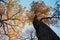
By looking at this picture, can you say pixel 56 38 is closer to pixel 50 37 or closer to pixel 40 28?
A: pixel 50 37

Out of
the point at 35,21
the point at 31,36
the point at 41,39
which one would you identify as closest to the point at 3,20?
the point at 35,21

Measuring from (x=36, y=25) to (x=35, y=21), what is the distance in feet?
0.90

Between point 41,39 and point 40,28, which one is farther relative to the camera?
point 40,28

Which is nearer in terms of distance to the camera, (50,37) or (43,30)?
(50,37)

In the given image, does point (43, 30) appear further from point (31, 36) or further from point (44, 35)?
point (31, 36)

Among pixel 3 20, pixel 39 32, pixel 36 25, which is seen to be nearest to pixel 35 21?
pixel 36 25

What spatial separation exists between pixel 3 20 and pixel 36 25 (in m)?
8.44

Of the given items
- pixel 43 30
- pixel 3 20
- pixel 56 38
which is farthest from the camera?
pixel 3 20

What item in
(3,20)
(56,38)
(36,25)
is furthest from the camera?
(3,20)

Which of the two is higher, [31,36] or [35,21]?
[35,21]

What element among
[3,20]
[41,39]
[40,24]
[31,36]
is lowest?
[31,36]

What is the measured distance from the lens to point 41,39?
8000mm

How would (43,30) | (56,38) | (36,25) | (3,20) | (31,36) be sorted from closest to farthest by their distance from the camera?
1. (56,38)
2. (43,30)
3. (36,25)
4. (3,20)
5. (31,36)

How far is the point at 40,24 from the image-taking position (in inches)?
344
